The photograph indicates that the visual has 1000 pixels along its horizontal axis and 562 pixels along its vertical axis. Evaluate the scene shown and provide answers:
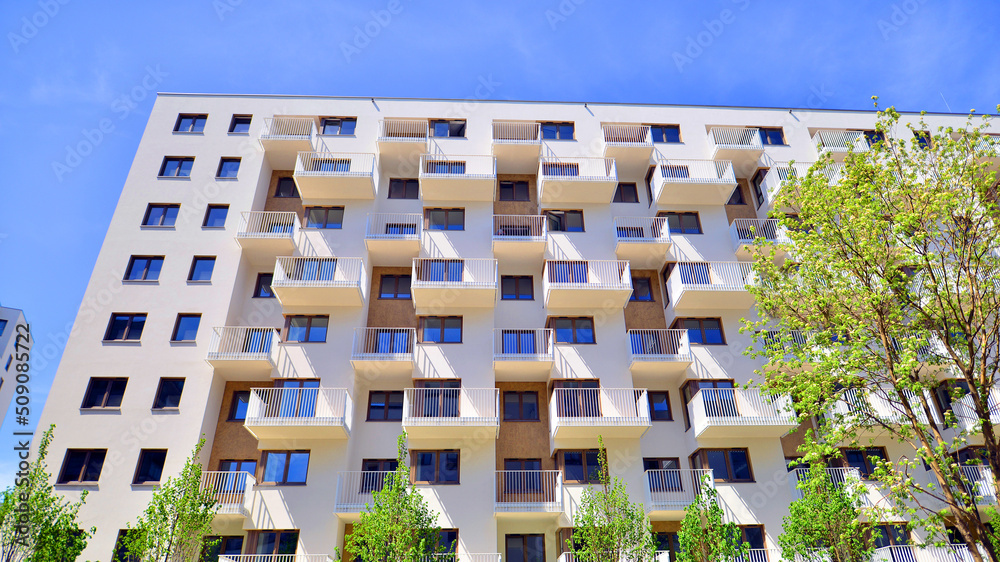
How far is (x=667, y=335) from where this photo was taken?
80.2 feet

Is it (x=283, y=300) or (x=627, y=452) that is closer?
(x=627, y=452)

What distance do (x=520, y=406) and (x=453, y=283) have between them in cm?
596

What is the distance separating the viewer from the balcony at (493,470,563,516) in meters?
20.8

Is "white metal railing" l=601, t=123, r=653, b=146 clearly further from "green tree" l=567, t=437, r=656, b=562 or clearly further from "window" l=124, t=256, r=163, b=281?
"window" l=124, t=256, r=163, b=281

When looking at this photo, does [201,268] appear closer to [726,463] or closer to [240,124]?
[240,124]

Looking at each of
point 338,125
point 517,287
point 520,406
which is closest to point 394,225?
point 517,287

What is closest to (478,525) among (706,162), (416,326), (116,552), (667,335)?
(416,326)

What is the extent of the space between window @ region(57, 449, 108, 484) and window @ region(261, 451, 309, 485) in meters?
5.76

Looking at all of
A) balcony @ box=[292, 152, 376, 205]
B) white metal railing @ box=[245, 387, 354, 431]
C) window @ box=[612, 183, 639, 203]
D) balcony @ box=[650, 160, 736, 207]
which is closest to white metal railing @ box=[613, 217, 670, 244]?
balcony @ box=[650, 160, 736, 207]

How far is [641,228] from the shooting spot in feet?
90.4

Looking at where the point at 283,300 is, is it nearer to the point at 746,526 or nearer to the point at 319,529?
the point at 319,529

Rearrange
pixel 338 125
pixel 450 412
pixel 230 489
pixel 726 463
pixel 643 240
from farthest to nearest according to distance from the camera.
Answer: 1. pixel 338 125
2. pixel 643 240
3. pixel 450 412
4. pixel 726 463
5. pixel 230 489

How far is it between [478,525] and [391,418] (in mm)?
5543

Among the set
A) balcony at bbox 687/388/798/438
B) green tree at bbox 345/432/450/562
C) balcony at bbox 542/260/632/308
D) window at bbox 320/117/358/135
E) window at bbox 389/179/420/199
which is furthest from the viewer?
window at bbox 320/117/358/135
